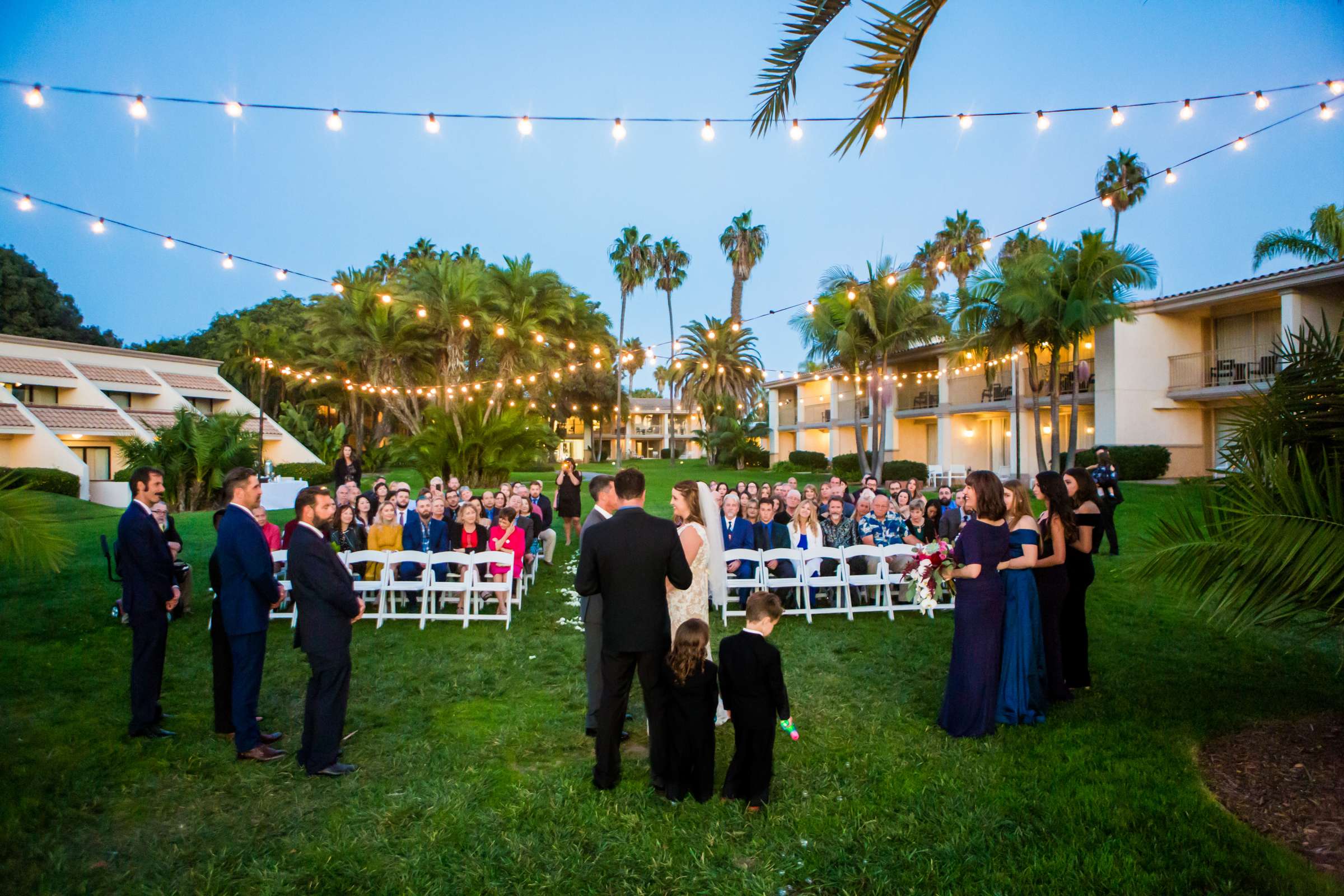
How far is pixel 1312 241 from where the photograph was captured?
64.1ft

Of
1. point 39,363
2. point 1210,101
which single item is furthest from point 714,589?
point 39,363

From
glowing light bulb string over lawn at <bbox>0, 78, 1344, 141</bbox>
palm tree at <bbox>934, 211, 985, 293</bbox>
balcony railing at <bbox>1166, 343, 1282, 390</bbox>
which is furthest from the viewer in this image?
palm tree at <bbox>934, 211, 985, 293</bbox>

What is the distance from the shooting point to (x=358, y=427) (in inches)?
1703

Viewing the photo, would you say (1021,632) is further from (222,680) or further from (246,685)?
(222,680)

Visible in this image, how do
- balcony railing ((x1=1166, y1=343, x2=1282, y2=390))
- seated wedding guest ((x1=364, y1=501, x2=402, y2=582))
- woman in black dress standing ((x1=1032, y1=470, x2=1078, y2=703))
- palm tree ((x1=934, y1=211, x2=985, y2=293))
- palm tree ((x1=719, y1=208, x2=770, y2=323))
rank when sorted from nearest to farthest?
woman in black dress standing ((x1=1032, y1=470, x2=1078, y2=703))
seated wedding guest ((x1=364, y1=501, x2=402, y2=582))
balcony railing ((x1=1166, y1=343, x2=1282, y2=390))
palm tree ((x1=934, y1=211, x2=985, y2=293))
palm tree ((x1=719, y1=208, x2=770, y2=323))

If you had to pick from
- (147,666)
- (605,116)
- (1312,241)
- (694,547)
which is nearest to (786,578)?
(694,547)

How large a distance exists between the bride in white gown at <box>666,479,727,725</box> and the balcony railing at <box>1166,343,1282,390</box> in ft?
71.4

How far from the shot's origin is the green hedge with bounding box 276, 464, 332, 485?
101 ft

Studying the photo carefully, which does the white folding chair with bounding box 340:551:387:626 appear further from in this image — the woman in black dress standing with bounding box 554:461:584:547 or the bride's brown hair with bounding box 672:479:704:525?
the woman in black dress standing with bounding box 554:461:584:547

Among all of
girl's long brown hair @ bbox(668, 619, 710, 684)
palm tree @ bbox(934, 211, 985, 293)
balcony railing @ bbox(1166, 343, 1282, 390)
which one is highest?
palm tree @ bbox(934, 211, 985, 293)

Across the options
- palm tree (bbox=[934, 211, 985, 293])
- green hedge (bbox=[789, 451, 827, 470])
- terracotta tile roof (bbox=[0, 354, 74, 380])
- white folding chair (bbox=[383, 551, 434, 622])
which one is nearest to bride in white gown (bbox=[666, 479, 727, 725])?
white folding chair (bbox=[383, 551, 434, 622])

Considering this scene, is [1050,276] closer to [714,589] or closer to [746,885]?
[714,589]

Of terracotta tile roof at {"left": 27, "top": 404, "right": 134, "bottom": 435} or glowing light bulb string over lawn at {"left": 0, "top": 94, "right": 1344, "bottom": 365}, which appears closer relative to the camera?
glowing light bulb string over lawn at {"left": 0, "top": 94, "right": 1344, "bottom": 365}

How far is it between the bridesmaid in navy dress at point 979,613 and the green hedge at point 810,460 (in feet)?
115
